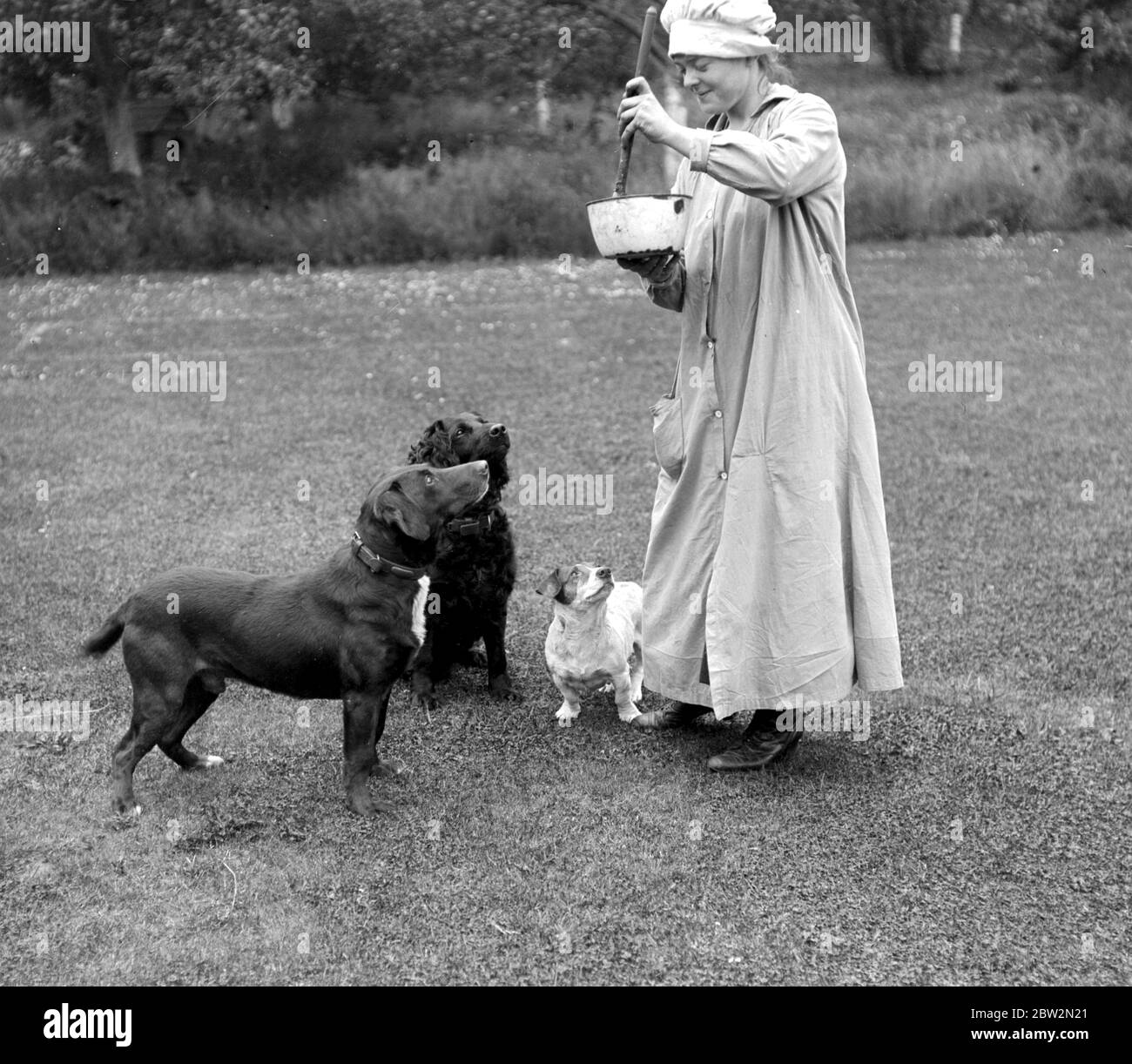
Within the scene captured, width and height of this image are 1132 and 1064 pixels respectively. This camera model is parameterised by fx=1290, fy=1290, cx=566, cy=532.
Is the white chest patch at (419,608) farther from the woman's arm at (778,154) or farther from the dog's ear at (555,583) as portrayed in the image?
the woman's arm at (778,154)

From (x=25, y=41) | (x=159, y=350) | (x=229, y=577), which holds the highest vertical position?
(x=25, y=41)

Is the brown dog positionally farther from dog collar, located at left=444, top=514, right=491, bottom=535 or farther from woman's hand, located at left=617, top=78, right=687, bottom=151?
woman's hand, located at left=617, top=78, right=687, bottom=151

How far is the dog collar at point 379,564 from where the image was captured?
477 centimetres

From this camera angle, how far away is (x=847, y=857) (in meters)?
4.57

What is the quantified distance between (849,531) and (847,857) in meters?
1.18

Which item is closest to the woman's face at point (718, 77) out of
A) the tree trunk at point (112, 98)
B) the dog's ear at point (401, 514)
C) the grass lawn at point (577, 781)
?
the dog's ear at point (401, 514)

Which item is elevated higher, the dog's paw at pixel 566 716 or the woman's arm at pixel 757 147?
the woman's arm at pixel 757 147

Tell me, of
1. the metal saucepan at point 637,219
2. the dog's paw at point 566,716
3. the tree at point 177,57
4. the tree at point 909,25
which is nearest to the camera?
the metal saucepan at point 637,219

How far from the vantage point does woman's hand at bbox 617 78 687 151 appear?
414 cm

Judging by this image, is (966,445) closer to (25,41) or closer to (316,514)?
(316,514)

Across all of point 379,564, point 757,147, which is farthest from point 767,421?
point 379,564

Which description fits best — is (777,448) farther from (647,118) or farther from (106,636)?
(106,636)

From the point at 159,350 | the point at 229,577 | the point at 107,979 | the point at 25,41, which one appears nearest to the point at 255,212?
the point at 25,41

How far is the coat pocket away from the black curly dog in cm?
99
